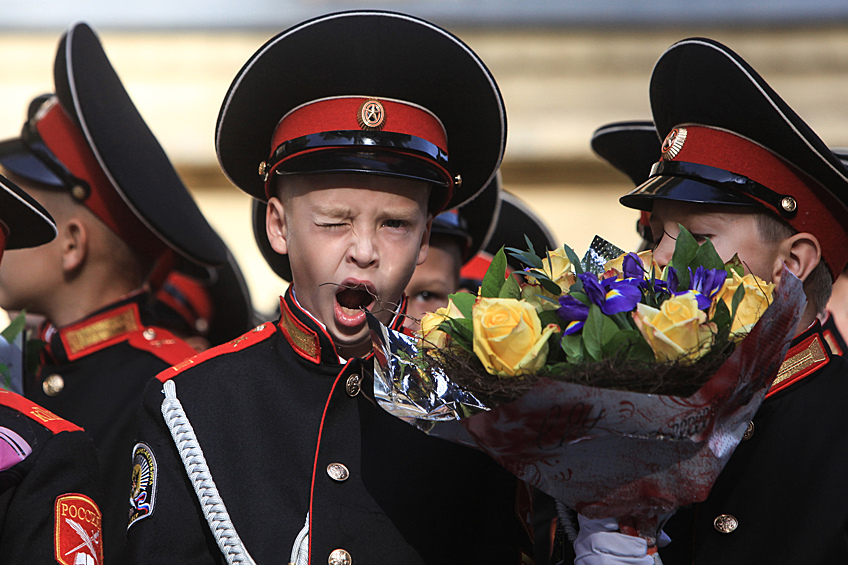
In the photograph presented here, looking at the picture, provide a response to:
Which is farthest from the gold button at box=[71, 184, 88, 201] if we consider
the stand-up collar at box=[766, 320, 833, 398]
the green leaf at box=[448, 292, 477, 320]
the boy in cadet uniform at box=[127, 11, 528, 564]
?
the stand-up collar at box=[766, 320, 833, 398]

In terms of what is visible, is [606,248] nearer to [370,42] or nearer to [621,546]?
[621,546]

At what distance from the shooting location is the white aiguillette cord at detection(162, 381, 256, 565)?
2.38m

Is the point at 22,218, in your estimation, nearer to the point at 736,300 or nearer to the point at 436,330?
the point at 436,330

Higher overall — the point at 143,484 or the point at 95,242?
the point at 95,242

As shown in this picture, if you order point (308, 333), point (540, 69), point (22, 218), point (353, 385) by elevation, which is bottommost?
point (353, 385)

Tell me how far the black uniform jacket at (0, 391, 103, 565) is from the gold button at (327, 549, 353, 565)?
616 millimetres

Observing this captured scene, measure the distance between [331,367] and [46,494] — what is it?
2.57 ft

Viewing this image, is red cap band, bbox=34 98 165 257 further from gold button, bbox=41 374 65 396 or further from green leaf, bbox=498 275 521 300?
green leaf, bbox=498 275 521 300

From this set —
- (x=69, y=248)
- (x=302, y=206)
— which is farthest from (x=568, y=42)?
(x=302, y=206)

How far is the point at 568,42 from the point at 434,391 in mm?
8789

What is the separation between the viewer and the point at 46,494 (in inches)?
96.7

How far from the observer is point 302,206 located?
272 centimetres

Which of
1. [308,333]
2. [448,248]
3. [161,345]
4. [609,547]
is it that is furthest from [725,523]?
[161,345]

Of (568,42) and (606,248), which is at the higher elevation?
(568,42)
